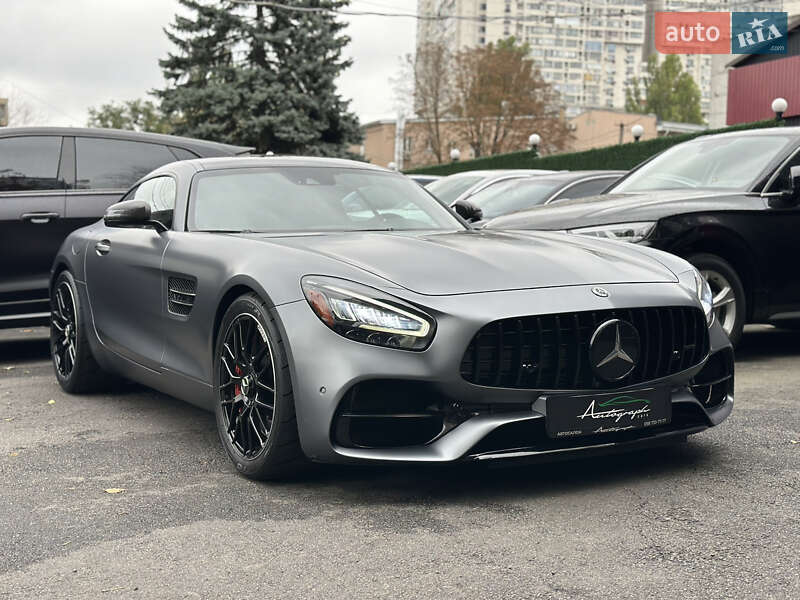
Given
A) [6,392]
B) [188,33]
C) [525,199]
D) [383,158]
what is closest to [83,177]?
[6,392]

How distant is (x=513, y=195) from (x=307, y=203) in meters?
6.39

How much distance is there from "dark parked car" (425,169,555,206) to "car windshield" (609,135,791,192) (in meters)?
3.85

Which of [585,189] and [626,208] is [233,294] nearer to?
[626,208]

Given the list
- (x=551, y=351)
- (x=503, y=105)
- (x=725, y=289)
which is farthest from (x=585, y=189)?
(x=503, y=105)

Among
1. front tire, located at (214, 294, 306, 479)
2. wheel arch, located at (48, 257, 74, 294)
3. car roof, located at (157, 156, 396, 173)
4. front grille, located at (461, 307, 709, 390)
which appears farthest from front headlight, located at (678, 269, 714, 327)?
wheel arch, located at (48, 257, 74, 294)

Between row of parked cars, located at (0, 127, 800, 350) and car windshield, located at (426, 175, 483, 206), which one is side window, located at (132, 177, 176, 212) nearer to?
row of parked cars, located at (0, 127, 800, 350)

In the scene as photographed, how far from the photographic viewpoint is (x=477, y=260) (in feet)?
13.9

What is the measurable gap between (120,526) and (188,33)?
40824 mm

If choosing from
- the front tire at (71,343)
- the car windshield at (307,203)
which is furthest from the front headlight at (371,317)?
→ the front tire at (71,343)

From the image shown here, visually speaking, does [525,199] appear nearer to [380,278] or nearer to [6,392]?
[6,392]

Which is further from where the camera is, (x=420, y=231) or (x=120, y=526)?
(x=420, y=231)

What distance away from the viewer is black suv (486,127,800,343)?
272 inches

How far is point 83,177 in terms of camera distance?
320 inches

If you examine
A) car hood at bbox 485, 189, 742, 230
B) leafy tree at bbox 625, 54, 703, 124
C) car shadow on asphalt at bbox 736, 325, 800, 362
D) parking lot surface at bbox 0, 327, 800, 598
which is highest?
leafy tree at bbox 625, 54, 703, 124
